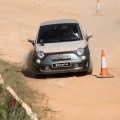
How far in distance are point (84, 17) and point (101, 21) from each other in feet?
4.43

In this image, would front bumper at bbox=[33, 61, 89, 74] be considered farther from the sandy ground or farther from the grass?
the grass

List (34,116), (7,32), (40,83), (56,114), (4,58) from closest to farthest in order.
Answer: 1. (34,116)
2. (56,114)
3. (40,83)
4. (4,58)
5. (7,32)

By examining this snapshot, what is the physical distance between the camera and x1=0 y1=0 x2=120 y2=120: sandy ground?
10375 mm

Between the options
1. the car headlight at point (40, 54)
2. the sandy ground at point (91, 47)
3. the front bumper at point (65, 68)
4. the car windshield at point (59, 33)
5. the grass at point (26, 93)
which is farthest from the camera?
the car windshield at point (59, 33)

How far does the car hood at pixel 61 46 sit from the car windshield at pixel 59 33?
1.01ft

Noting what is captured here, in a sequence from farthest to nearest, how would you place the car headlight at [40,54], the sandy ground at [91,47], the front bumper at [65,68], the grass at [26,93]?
the car headlight at [40,54] < the front bumper at [65,68] < the sandy ground at [91,47] < the grass at [26,93]

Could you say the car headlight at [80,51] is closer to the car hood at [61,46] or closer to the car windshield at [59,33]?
the car hood at [61,46]

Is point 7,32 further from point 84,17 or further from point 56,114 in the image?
point 56,114

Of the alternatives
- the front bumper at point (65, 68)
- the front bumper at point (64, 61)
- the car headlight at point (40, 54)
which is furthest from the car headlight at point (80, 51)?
the car headlight at point (40, 54)

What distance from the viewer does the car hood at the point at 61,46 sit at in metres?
13.9

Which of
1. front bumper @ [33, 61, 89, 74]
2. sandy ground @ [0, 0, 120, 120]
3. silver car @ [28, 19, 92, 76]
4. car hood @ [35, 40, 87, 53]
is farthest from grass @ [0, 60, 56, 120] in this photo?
car hood @ [35, 40, 87, 53]

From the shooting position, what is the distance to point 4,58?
731 inches

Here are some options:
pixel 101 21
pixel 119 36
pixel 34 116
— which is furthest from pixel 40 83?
pixel 101 21

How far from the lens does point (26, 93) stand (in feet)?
37.2
